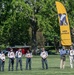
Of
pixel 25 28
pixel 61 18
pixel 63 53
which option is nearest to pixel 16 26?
pixel 25 28

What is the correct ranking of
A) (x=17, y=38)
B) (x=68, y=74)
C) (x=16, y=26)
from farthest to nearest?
(x=17, y=38) → (x=16, y=26) → (x=68, y=74)

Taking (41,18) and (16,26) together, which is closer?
(41,18)

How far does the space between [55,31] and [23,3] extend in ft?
25.4

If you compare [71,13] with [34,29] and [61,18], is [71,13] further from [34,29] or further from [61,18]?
[61,18]

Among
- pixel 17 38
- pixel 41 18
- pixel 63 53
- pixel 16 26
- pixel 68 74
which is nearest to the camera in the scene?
pixel 68 74

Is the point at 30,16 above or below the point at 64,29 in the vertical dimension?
above

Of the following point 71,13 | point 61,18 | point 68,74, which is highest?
point 71,13

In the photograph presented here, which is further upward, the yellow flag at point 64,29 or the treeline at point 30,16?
the treeline at point 30,16

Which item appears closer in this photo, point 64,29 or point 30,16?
point 64,29

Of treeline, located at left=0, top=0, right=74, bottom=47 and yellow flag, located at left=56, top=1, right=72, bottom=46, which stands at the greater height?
treeline, located at left=0, top=0, right=74, bottom=47

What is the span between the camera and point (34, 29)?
235ft

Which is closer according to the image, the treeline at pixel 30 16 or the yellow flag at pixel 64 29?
the yellow flag at pixel 64 29

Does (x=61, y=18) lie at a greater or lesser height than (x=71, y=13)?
lesser

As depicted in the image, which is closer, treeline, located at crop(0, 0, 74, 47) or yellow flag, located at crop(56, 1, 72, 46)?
yellow flag, located at crop(56, 1, 72, 46)
